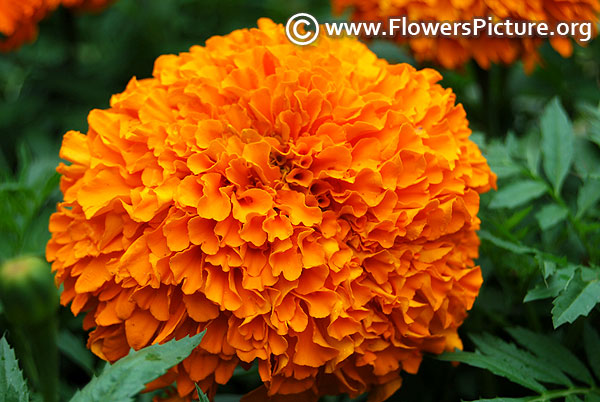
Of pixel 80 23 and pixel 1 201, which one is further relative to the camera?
pixel 80 23

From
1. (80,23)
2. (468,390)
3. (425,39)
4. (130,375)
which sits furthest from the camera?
Result: (80,23)

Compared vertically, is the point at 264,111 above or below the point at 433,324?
above

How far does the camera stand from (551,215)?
47.2 inches

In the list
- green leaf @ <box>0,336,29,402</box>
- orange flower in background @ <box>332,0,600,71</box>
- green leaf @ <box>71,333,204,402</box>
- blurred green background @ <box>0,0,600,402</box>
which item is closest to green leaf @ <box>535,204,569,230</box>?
blurred green background @ <box>0,0,600,402</box>

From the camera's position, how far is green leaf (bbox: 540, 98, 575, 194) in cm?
126

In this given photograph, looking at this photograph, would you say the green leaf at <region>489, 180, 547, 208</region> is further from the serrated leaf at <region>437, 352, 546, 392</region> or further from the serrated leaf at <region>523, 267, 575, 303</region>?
the serrated leaf at <region>437, 352, 546, 392</region>

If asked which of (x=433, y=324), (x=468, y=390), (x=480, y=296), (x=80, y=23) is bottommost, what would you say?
(x=468, y=390)

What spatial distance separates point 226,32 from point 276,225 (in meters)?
1.31

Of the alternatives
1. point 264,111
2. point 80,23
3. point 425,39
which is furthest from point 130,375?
point 80,23

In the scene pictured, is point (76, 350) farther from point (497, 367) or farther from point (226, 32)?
point (226, 32)

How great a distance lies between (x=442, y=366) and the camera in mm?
A: 1323

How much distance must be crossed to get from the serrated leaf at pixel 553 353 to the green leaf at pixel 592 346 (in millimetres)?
26

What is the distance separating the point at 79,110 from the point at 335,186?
4.11 feet

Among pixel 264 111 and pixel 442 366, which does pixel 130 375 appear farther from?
pixel 442 366
